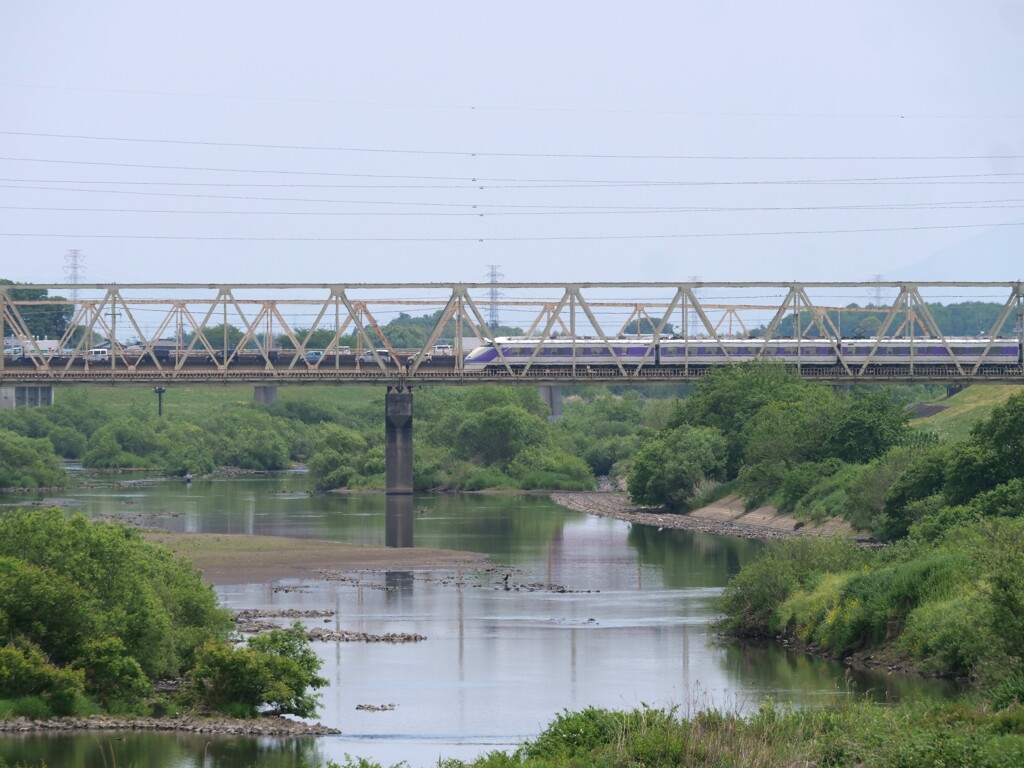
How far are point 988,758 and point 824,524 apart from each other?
187 feet

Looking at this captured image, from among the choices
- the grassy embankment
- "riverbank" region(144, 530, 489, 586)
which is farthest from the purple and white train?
"riverbank" region(144, 530, 489, 586)

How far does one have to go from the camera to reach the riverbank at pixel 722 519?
276 feet

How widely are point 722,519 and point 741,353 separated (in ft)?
94.1

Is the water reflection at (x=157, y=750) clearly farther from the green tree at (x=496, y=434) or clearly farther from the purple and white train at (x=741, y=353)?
the green tree at (x=496, y=434)

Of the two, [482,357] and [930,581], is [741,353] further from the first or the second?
[930,581]

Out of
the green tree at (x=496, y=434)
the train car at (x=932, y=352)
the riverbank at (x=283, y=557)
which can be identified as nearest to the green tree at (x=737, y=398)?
the train car at (x=932, y=352)

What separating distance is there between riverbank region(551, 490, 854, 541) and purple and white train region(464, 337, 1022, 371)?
9987 mm

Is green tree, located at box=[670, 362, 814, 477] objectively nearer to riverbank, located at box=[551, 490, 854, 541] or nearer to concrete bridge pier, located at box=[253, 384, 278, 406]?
riverbank, located at box=[551, 490, 854, 541]

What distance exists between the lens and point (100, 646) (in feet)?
125

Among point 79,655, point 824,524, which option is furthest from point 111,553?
point 824,524

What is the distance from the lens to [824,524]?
8331cm

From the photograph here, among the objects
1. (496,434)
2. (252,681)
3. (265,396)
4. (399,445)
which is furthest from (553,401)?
(252,681)

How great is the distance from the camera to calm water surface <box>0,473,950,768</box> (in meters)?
36.2

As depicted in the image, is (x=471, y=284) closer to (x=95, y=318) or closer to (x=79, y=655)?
(x=95, y=318)
